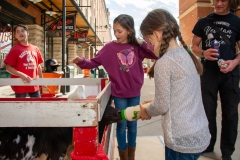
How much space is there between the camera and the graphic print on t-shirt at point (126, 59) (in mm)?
2711

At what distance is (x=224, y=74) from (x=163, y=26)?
1.64 m

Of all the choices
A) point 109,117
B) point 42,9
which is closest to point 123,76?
point 109,117

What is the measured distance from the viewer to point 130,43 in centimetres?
280

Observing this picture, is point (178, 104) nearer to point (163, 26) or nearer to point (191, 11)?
point (163, 26)

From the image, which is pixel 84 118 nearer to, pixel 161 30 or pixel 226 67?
pixel 161 30

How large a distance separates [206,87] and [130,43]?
113 centimetres

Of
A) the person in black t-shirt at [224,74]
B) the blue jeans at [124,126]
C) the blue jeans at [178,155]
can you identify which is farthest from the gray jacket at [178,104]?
the person in black t-shirt at [224,74]

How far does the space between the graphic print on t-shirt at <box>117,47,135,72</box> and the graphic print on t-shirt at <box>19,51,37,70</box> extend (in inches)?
71.5

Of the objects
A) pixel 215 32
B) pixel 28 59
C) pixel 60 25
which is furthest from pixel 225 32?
pixel 60 25

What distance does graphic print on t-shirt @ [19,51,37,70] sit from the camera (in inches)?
149

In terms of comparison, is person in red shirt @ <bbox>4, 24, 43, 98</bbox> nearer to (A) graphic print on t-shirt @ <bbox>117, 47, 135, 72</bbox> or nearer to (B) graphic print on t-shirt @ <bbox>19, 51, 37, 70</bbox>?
(B) graphic print on t-shirt @ <bbox>19, 51, 37, 70</bbox>

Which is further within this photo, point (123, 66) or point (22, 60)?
point (22, 60)

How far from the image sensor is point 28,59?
3838 mm

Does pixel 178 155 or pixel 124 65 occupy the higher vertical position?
pixel 124 65
